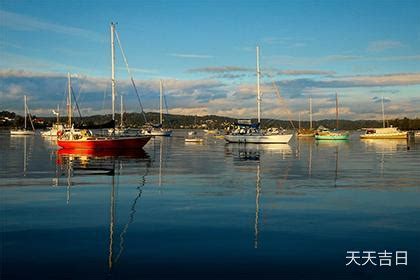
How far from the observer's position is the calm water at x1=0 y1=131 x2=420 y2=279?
1126cm

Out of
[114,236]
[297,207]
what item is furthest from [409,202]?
[114,236]

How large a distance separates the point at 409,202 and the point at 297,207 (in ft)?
16.4

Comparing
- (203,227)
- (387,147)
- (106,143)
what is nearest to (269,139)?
(387,147)

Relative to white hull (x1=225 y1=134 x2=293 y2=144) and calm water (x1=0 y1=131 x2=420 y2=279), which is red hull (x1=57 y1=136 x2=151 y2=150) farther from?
calm water (x1=0 y1=131 x2=420 y2=279)

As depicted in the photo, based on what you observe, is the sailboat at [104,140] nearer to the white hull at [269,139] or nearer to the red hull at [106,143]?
the red hull at [106,143]

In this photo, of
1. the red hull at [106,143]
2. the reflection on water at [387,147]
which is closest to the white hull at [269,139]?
the reflection on water at [387,147]

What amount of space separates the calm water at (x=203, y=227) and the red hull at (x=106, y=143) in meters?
31.0

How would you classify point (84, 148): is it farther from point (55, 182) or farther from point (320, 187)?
point (320, 187)

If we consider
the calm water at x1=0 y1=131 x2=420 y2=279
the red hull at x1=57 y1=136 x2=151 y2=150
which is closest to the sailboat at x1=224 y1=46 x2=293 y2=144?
the red hull at x1=57 y1=136 x2=151 y2=150

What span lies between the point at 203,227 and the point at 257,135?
73.5 m

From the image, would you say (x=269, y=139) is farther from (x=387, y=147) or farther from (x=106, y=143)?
(x=106, y=143)

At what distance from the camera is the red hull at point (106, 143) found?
59.7 metres

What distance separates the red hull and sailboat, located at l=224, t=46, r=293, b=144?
99.1 ft

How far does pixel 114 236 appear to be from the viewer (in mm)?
14234
